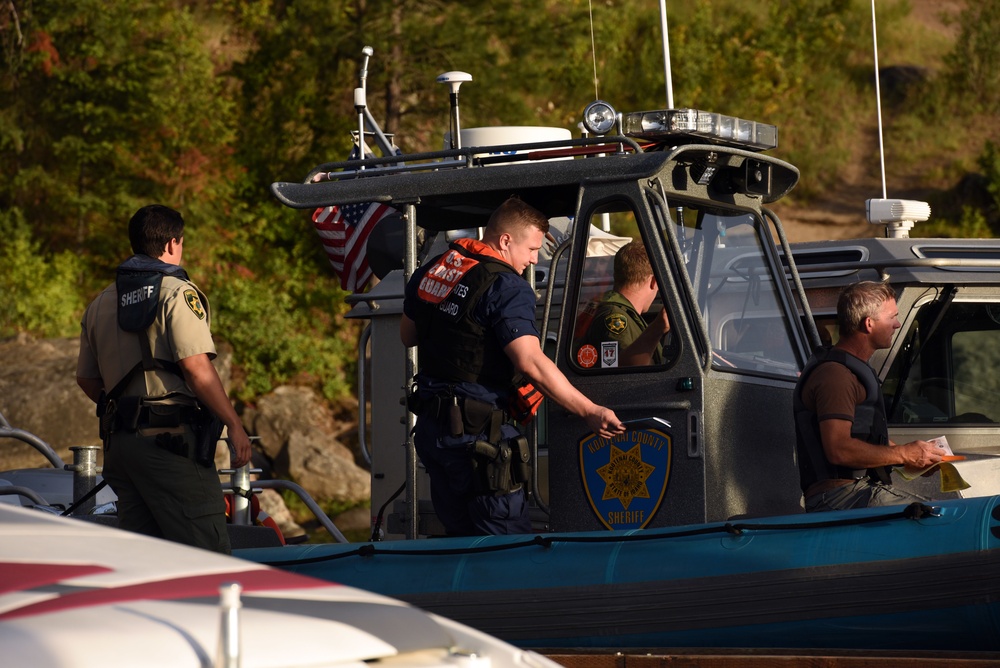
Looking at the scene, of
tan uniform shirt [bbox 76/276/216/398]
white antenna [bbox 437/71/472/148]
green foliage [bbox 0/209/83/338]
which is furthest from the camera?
green foliage [bbox 0/209/83/338]

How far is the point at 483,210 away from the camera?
5777 millimetres

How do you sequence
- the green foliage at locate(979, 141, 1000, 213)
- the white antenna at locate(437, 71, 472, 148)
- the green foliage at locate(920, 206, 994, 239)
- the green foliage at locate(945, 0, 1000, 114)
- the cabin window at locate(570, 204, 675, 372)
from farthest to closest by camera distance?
the green foliage at locate(945, 0, 1000, 114) < the green foliage at locate(979, 141, 1000, 213) < the green foliage at locate(920, 206, 994, 239) < the white antenna at locate(437, 71, 472, 148) < the cabin window at locate(570, 204, 675, 372)

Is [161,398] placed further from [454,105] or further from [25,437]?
[25,437]

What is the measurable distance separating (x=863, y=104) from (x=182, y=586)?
35.2 m

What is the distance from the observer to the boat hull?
4.11 metres

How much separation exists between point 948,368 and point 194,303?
4699mm

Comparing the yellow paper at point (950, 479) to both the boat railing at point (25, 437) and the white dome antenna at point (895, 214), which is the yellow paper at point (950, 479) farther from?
the boat railing at point (25, 437)

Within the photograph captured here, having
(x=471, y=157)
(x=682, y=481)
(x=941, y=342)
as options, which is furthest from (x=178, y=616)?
(x=941, y=342)

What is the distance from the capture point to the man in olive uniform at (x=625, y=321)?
5113mm

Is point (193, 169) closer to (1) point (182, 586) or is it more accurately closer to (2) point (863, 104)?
(2) point (863, 104)

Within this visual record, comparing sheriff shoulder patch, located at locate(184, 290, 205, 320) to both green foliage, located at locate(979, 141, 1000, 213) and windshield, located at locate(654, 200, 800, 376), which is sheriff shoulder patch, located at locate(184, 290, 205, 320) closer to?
windshield, located at locate(654, 200, 800, 376)

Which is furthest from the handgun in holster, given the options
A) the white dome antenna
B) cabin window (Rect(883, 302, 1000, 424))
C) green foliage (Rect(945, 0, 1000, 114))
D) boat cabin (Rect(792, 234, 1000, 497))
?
green foliage (Rect(945, 0, 1000, 114))

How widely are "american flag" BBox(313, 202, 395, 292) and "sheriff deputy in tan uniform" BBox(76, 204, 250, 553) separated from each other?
251cm

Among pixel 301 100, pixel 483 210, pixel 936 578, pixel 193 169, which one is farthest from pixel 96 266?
pixel 936 578
